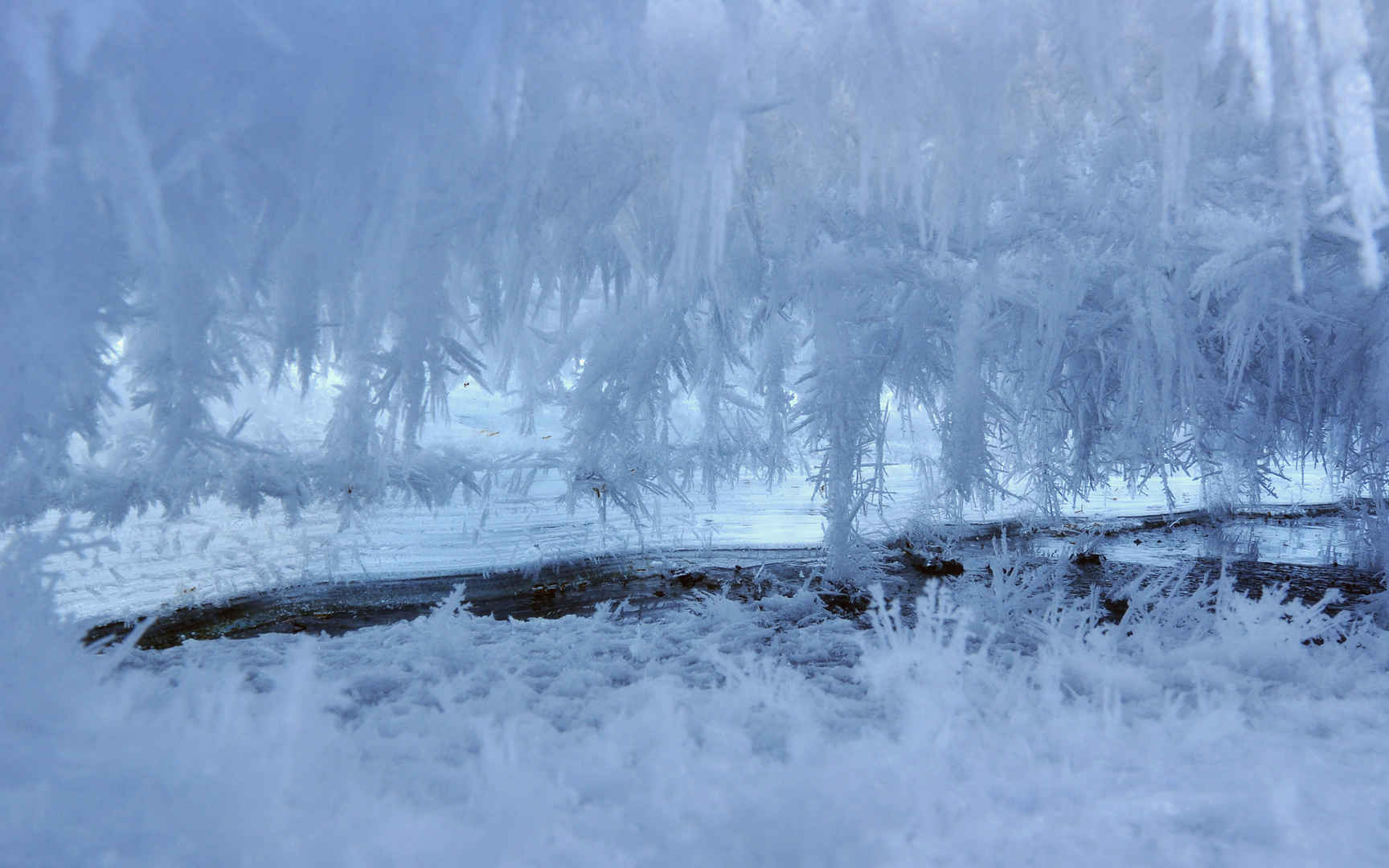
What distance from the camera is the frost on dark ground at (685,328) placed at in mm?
1655

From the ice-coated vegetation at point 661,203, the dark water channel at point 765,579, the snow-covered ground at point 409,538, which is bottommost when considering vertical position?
the dark water channel at point 765,579

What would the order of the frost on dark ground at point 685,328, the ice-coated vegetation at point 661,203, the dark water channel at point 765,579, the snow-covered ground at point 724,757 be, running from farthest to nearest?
the dark water channel at point 765,579
the ice-coated vegetation at point 661,203
the frost on dark ground at point 685,328
the snow-covered ground at point 724,757

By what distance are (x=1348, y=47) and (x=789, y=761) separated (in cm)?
245

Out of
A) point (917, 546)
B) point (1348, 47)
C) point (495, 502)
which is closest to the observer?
point (1348, 47)

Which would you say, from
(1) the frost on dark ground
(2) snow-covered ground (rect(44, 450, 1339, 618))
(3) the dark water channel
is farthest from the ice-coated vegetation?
(2) snow-covered ground (rect(44, 450, 1339, 618))

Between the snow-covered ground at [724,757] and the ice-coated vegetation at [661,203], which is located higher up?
the ice-coated vegetation at [661,203]

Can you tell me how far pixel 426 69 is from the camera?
94.7 inches

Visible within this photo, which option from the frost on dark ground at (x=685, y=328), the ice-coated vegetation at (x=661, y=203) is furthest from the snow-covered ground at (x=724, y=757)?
the ice-coated vegetation at (x=661, y=203)

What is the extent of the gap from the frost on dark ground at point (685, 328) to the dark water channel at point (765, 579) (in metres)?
0.47

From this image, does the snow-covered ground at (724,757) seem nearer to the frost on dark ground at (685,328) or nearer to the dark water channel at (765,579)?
the frost on dark ground at (685,328)

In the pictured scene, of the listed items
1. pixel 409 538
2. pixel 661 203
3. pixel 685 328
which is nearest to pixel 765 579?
pixel 685 328

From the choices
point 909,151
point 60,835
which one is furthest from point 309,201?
point 909,151

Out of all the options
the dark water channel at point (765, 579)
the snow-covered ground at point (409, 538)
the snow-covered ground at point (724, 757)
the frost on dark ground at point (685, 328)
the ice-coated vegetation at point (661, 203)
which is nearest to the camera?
the snow-covered ground at point (724, 757)

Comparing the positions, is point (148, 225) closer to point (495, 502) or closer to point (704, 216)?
point (704, 216)
